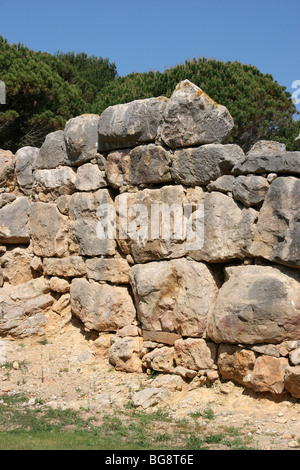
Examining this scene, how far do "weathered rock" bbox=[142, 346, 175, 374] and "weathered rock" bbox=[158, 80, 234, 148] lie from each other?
9.63 feet

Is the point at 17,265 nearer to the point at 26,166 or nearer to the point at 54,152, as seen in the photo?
the point at 26,166

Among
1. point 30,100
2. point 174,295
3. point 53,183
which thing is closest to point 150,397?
point 174,295

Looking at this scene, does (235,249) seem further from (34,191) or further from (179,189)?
(34,191)

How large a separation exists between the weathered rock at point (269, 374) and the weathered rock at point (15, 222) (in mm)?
5168

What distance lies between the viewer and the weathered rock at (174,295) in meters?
7.84

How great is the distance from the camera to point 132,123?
8602 mm

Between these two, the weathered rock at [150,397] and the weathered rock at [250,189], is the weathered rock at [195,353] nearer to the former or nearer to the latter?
the weathered rock at [150,397]

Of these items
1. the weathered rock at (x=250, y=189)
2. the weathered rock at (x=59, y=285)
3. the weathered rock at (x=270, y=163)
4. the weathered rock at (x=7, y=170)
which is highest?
the weathered rock at (x=7, y=170)

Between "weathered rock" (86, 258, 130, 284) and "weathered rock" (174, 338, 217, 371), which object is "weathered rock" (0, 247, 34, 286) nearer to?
"weathered rock" (86, 258, 130, 284)

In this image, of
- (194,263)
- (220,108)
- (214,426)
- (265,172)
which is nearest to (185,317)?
(194,263)

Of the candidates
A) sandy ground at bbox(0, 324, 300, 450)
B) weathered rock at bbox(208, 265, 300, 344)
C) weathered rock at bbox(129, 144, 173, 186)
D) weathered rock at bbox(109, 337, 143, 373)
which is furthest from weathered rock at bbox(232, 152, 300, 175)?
weathered rock at bbox(109, 337, 143, 373)

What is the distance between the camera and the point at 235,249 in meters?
7.64

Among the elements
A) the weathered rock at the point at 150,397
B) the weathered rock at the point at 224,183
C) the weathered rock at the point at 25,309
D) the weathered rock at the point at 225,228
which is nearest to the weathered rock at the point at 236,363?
the weathered rock at the point at 150,397

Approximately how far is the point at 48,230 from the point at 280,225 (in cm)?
437
